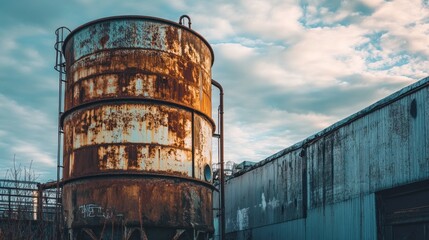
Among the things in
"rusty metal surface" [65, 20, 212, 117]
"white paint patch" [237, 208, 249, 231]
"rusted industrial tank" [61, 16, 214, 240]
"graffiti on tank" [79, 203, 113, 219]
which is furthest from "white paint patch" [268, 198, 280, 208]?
"graffiti on tank" [79, 203, 113, 219]

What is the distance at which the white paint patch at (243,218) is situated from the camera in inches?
897

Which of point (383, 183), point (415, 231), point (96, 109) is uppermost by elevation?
point (96, 109)

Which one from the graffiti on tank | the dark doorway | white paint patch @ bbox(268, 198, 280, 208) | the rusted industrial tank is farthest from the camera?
white paint patch @ bbox(268, 198, 280, 208)

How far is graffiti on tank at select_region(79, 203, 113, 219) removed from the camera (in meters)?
13.1

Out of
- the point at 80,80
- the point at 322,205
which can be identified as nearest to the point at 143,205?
the point at 80,80

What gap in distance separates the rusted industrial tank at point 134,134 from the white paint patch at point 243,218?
814cm

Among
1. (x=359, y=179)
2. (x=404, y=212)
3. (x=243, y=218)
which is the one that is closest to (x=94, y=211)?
(x=359, y=179)

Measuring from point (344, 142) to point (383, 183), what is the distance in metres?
2.42

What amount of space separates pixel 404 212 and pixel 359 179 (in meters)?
1.95

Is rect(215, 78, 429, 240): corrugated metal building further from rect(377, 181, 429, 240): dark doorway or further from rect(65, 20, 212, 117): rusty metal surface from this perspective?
rect(65, 20, 212, 117): rusty metal surface

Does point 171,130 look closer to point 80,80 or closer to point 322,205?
point 80,80

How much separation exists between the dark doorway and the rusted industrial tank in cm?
521

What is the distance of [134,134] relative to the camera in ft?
44.3

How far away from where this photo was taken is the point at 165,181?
13633mm
